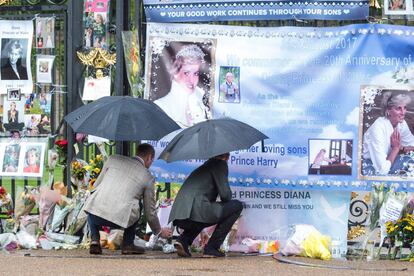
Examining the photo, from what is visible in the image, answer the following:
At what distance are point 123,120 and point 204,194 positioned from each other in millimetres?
1125

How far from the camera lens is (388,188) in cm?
1178

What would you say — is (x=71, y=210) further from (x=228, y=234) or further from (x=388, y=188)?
(x=388, y=188)

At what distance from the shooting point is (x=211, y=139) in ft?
37.0

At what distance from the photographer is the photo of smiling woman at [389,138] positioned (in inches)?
467

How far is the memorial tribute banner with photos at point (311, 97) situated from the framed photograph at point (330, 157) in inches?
0.4

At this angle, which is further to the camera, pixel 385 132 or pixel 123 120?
Answer: pixel 385 132

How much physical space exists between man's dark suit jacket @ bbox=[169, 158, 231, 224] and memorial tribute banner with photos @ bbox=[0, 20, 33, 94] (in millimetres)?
2652

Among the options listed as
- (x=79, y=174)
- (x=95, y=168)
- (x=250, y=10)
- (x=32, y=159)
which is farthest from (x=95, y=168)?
(x=250, y=10)

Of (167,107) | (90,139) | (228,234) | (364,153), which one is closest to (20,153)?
(90,139)

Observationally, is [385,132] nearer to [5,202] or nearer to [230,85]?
[230,85]

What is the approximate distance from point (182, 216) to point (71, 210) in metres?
1.75

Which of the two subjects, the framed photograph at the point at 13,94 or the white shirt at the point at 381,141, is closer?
the white shirt at the point at 381,141

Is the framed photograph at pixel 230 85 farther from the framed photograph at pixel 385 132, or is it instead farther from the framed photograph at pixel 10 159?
the framed photograph at pixel 10 159

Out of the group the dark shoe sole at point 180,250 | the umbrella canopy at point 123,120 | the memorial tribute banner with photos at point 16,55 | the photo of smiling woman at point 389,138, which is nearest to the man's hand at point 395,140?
the photo of smiling woman at point 389,138
